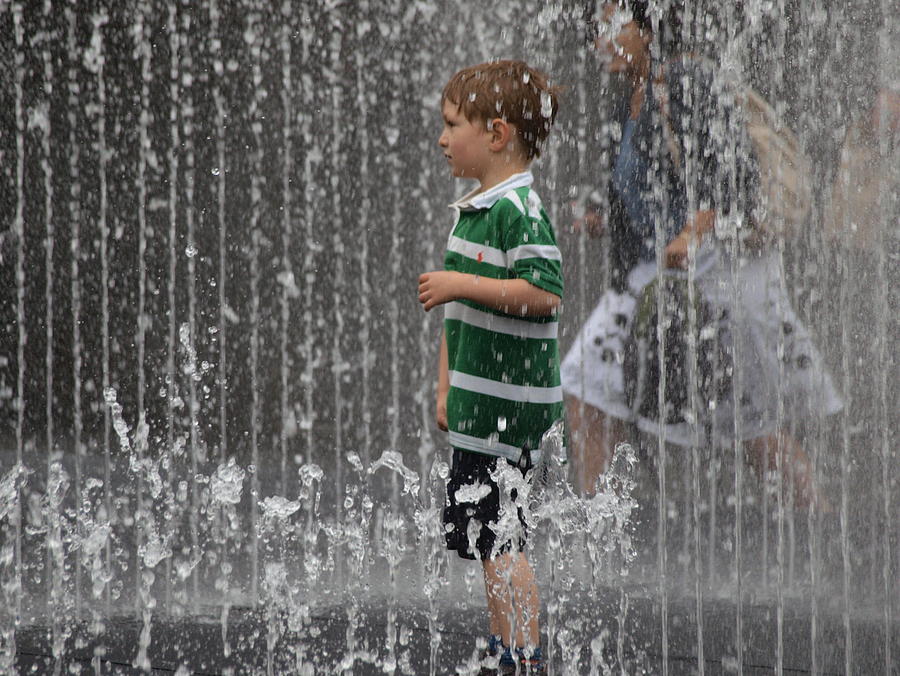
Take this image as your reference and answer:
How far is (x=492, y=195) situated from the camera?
6.73 feet

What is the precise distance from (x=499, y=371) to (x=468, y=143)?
405 mm

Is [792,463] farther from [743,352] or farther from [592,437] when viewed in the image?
[592,437]

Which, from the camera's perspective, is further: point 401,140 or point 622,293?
point 401,140

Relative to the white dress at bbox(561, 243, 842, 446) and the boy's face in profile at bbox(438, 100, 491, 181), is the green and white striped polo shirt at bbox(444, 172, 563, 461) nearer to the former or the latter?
the boy's face in profile at bbox(438, 100, 491, 181)

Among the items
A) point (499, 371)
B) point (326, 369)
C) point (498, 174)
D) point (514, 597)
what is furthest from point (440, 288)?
point (326, 369)

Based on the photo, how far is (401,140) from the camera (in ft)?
19.1

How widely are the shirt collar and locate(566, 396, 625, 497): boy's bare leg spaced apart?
1381 millimetres

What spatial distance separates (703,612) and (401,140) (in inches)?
137

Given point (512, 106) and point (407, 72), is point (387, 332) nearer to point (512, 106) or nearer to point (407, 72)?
point (407, 72)

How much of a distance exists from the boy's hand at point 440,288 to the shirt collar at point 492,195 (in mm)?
146

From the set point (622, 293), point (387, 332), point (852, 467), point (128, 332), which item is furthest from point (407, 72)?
point (852, 467)

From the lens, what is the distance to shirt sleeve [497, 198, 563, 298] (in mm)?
1982

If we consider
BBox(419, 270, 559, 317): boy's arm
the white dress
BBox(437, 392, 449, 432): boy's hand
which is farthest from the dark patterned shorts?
the white dress

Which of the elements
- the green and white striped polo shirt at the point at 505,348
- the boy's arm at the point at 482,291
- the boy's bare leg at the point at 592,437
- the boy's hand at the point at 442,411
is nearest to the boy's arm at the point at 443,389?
the boy's hand at the point at 442,411
